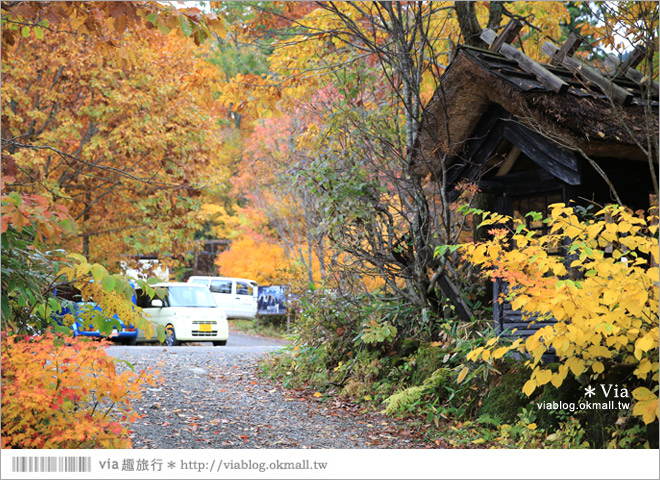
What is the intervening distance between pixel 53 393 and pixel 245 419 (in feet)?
9.14

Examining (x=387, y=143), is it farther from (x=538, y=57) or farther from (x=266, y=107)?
(x=538, y=57)

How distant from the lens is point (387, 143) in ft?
22.7

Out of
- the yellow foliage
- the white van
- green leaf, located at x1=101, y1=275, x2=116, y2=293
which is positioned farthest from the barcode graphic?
the white van

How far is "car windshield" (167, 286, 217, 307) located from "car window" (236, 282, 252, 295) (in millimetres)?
8058

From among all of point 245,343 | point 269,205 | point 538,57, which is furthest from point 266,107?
point 245,343

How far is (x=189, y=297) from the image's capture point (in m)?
16.3

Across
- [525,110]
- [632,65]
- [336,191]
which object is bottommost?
[336,191]

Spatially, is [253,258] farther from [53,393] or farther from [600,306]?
[600,306]

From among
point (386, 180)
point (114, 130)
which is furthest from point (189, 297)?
point (386, 180)

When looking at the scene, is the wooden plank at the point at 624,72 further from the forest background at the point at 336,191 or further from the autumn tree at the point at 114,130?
the autumn tree at the point at 114,130

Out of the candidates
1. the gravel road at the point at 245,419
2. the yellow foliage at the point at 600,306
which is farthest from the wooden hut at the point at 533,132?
the gravel road at the point at 245,419

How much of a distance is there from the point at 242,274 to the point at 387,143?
1481 cm

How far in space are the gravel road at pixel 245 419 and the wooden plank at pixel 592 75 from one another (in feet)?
12.3

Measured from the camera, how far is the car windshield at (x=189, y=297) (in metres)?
16.0
